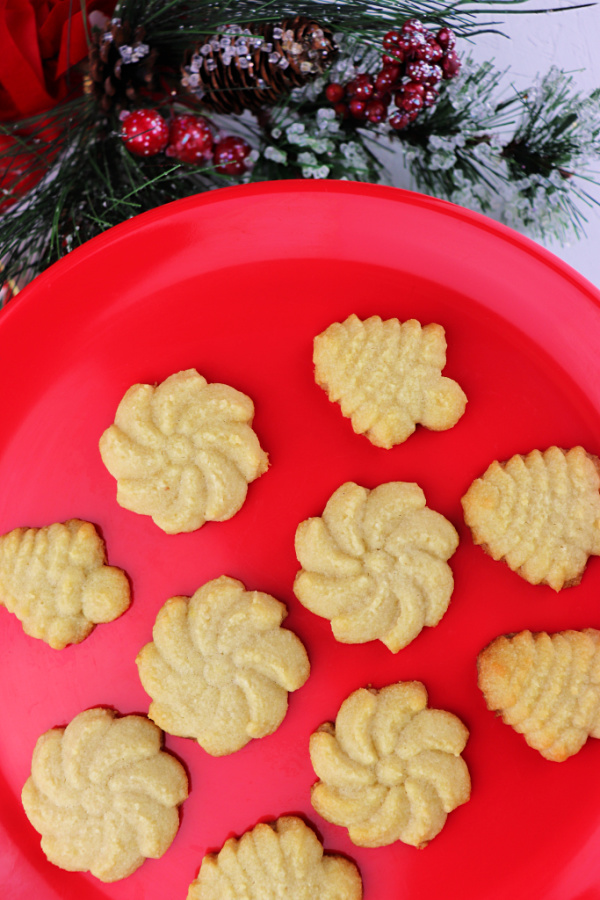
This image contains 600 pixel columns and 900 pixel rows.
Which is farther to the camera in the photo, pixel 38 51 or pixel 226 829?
pixel 226 829

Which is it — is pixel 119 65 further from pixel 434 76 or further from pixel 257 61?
pixel 434 76

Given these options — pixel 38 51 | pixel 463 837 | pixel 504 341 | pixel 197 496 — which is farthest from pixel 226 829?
Result: pixel 38 51

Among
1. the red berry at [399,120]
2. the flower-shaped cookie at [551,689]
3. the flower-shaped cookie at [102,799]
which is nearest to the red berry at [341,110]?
the red berry at [399,120]

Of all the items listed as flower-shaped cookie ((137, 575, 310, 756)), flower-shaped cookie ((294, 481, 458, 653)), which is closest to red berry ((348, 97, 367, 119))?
flower-shaped cookie ((294, 481, 458, 653))

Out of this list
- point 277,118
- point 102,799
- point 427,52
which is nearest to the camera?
point 427,52

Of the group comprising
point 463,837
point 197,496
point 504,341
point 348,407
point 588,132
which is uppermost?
point 588,132

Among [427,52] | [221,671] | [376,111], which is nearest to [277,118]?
[376,111]

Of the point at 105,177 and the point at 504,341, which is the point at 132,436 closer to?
the point at 105,177
